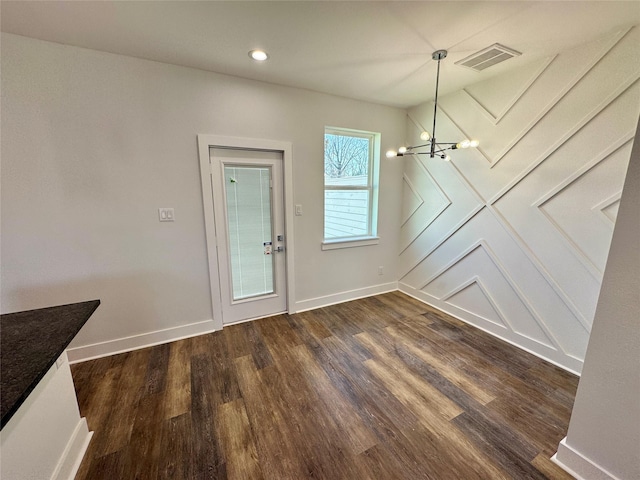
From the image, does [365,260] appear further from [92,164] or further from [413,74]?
[92,164]

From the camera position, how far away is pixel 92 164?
209cm

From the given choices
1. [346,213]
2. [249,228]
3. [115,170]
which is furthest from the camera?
[346,213]

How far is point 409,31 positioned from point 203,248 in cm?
252

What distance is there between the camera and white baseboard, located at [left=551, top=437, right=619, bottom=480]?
49.7 inches

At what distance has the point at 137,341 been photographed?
2.42 metres

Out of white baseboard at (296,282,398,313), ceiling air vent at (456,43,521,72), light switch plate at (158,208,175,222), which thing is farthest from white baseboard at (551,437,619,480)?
light switch plate at (158,208,175,222)

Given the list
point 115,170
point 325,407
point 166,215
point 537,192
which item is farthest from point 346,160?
point 325,407

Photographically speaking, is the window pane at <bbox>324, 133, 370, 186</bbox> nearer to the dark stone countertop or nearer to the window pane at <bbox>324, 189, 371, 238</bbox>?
the window pane at <bbox>324, 189, 371, 238</bbox>

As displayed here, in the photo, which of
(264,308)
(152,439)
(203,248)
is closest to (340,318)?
(264,308)

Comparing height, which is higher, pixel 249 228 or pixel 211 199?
pixel 211 199

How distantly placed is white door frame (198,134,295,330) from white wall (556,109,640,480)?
2.46 metres

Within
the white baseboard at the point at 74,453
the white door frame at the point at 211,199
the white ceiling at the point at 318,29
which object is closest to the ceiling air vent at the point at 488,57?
the white ceiling at the point at 318,29

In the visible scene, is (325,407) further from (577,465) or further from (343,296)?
(343,296)

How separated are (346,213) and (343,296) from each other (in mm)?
1141
